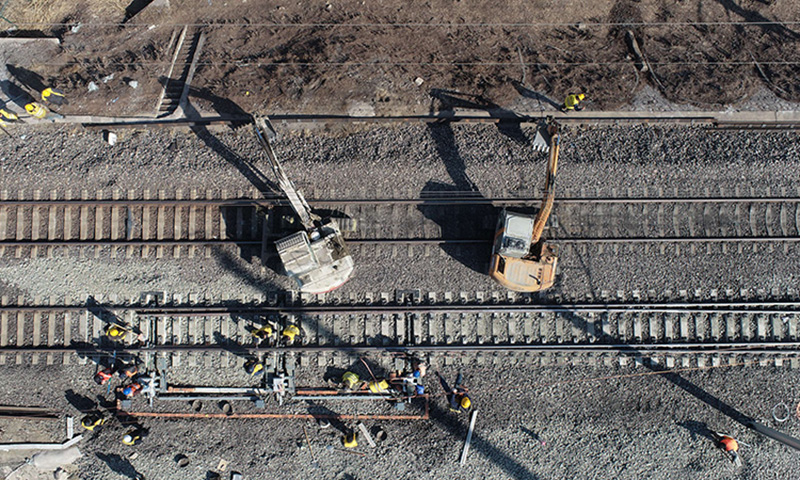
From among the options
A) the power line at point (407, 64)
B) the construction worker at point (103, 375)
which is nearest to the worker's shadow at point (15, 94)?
the power line at point (407, 64)

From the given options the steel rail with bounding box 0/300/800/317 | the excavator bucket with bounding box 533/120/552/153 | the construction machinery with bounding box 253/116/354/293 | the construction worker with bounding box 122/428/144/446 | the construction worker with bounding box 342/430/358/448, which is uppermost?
the excavator bucket with bounding box 533/120/552/153

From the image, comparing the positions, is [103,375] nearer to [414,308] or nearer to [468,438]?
[414,308]

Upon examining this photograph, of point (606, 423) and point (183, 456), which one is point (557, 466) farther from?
point (183, 456)

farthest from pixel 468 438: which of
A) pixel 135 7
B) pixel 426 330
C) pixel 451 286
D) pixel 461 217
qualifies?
pixel 135 7

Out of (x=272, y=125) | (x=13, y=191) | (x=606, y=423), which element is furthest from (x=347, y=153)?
(x=606, y=423)

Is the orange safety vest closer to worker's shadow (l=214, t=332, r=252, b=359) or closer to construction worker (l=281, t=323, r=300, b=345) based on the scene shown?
construction worker (l=281, t=323, r=300, b=345)

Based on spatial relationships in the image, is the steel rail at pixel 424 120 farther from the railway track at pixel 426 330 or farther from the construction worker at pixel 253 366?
the construction worker at pixel 253 366

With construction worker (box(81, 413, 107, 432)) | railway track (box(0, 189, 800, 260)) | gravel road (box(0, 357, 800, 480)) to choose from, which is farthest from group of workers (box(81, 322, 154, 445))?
railway track (box(0, 189, 800, 260))
